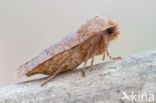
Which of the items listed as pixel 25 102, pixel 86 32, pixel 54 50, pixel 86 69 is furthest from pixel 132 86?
pixel 25 102

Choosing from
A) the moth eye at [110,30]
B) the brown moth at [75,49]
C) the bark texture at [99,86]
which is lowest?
the bark texture at [99,86]

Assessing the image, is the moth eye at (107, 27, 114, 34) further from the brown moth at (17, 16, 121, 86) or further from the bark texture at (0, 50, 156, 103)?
the bark texture at (0, 50, 156, 103)

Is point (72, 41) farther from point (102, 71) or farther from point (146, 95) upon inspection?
point (146, 95)

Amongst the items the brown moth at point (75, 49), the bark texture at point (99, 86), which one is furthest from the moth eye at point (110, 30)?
the bark texture at point (99, 86)

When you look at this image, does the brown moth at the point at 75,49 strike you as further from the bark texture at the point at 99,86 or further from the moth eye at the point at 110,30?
the bark texture at the point at 99,86

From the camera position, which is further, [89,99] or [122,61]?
[122,61]

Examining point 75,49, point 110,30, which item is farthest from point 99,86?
point 110,30
